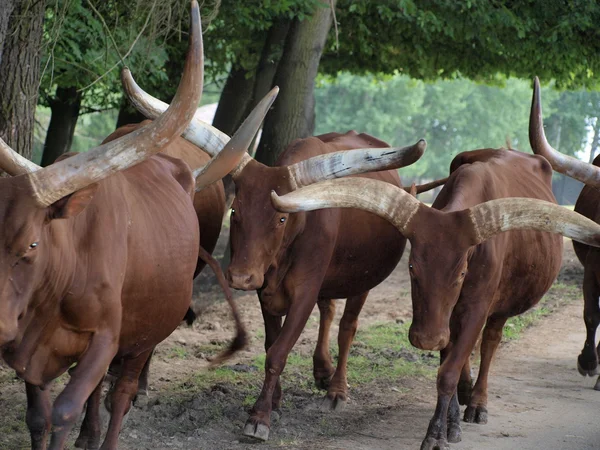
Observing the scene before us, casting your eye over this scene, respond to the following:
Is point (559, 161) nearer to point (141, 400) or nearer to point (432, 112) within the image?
point (141, 400)

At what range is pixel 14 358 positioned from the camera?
14.4 feet

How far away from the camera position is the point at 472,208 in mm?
5703

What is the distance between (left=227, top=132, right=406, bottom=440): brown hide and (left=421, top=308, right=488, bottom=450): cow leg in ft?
3.29

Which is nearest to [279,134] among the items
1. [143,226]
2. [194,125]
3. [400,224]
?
[194,125]

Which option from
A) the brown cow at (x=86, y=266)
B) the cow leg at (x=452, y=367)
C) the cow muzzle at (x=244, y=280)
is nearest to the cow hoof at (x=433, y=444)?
the cow leg at (x=452, y=367)

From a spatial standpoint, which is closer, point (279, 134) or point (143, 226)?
point (143, 226)

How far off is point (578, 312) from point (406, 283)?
2827mm

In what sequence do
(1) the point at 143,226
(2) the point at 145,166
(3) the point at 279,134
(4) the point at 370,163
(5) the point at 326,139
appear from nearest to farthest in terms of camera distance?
(1) the point at 143,226, (2) the point at 145,166, (4) the point at 370,163, (5) the point at 326,139, (3) the point at 279,134

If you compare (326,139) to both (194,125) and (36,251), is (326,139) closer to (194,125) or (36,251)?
(194,125)

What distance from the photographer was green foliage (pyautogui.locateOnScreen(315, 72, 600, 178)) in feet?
151

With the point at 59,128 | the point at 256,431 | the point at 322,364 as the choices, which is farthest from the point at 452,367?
the point at 59,128

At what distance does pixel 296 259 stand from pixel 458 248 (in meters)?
1.30

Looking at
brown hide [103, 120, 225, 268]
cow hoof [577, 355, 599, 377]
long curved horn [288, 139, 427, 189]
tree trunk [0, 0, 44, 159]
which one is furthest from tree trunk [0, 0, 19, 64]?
cow hoof [577, 355, 599, 377]

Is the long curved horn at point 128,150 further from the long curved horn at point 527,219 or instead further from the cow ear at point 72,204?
the long curved horn at point 527,219
